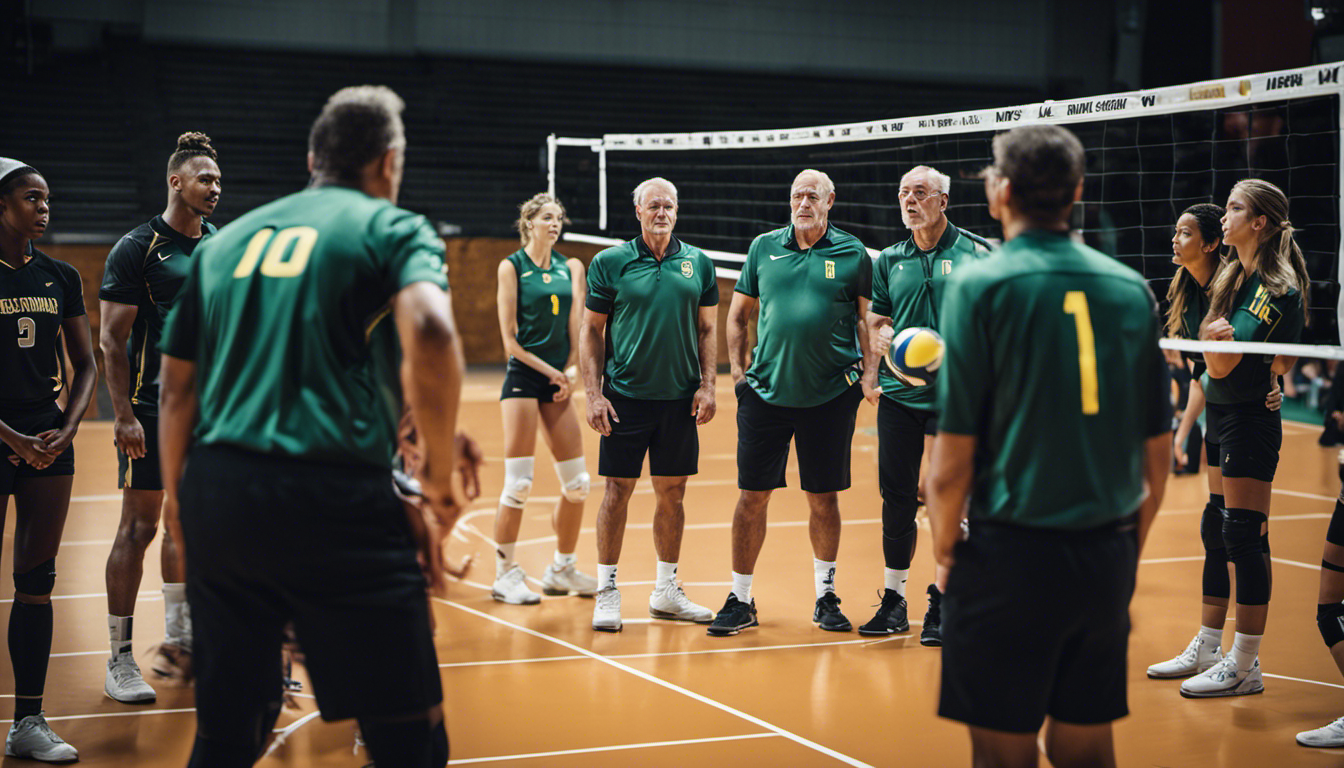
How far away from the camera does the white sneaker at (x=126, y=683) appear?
429cm

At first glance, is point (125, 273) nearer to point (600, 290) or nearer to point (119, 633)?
point (119, 633)

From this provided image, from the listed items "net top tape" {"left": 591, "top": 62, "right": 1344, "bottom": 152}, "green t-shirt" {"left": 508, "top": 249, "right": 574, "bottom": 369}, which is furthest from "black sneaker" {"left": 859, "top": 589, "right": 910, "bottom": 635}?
"net top tape" {"left": 591, "top": 62, "right": 1344, "bottom": 152}

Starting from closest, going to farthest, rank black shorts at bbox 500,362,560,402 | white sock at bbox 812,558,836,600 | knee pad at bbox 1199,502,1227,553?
knee pad at bbox 1199,502,1227,553
white sock at bbox 812,558,836,600
black shorts at bbox 500,362,560,402

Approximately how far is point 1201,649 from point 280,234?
13.1ft

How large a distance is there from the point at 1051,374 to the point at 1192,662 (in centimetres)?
296

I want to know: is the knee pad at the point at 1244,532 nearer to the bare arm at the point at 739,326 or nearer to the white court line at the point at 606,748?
the white court line at the point at 606,748

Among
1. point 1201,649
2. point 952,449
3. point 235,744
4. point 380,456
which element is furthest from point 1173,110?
point 235,744

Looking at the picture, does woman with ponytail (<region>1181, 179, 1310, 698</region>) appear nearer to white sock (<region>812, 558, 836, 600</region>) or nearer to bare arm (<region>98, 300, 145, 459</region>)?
white sock (<region>812, 558, 836, 600</region>)

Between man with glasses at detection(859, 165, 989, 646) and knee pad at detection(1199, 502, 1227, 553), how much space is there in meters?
1.15

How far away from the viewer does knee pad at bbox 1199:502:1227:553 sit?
452 cm

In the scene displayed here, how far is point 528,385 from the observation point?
19.8ft

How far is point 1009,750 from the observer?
7.73 ft

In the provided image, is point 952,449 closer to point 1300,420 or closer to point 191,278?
point 191,278

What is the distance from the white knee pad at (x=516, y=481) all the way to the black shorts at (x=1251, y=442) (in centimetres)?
325
